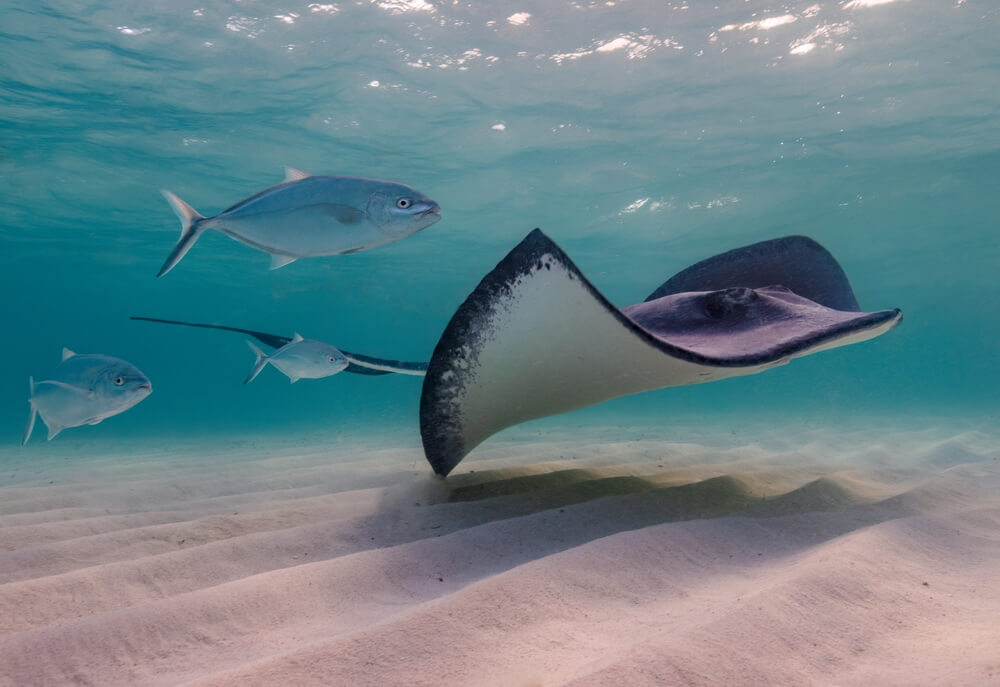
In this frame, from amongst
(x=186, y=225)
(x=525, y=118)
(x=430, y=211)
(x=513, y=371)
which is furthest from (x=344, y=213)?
(x=525, y=118)

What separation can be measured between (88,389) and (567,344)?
3.58m

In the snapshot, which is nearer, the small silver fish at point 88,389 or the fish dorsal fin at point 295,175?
the fish dorsal fin at point 295,175

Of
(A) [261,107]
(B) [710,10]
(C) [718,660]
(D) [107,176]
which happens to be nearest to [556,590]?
(C) [718,660]

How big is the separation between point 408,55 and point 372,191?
10691 mm

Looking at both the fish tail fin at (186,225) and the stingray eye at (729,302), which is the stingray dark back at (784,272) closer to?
the stingray eye at (729,302)

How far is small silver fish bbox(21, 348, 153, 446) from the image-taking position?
407cm

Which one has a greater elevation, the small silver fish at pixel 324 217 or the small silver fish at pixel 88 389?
the small silver fish at pixel 324 217

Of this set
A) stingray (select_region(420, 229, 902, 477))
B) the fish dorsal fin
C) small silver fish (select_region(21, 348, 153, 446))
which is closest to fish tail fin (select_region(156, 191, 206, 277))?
the fish dorsal fin

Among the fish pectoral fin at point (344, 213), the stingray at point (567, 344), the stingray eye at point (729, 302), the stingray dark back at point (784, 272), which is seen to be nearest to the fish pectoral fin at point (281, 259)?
the fish pectoral fin at point (344, 213)

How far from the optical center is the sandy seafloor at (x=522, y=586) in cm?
165

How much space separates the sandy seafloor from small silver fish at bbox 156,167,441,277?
1.71 metres

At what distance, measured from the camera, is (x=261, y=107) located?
14.7 metres

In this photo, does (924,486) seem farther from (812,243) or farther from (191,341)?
(191,341)

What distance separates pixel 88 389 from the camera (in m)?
4.07
